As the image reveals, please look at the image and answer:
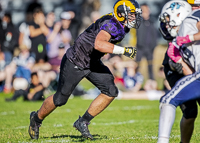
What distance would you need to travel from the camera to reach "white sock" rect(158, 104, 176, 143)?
4055 millimetres

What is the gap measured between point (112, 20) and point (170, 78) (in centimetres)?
111

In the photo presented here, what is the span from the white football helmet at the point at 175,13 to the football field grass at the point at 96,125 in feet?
5.39

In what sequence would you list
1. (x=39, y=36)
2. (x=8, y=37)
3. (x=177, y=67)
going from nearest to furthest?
(x=177, y=67) < (x=39, y=36) < (x=8, y=37)

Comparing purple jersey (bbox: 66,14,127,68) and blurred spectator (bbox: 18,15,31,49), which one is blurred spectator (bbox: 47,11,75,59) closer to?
blurred spectator (bbox: 18,15,31,49)

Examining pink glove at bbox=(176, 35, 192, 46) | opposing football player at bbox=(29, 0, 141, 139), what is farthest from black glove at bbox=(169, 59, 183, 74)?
opposing football player at bbox=(29, 0, 141, 139)

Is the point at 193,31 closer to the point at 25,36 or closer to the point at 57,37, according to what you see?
the point at 57,37

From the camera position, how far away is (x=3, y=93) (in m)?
13.7

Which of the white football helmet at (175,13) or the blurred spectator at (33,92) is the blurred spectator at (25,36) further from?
the white football helmet at (175,13)

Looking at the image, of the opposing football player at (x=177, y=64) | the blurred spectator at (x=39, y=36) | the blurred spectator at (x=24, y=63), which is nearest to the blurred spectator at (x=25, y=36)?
the blurred spectator at (x=24, y=63)

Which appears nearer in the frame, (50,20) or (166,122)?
(166,122)

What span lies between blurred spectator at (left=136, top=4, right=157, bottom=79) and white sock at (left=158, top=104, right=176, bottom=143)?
9.44 m

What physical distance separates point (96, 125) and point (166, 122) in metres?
3.45

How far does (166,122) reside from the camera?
411cm

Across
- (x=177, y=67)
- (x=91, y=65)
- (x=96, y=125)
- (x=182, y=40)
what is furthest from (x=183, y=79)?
(x=96, y=125)
